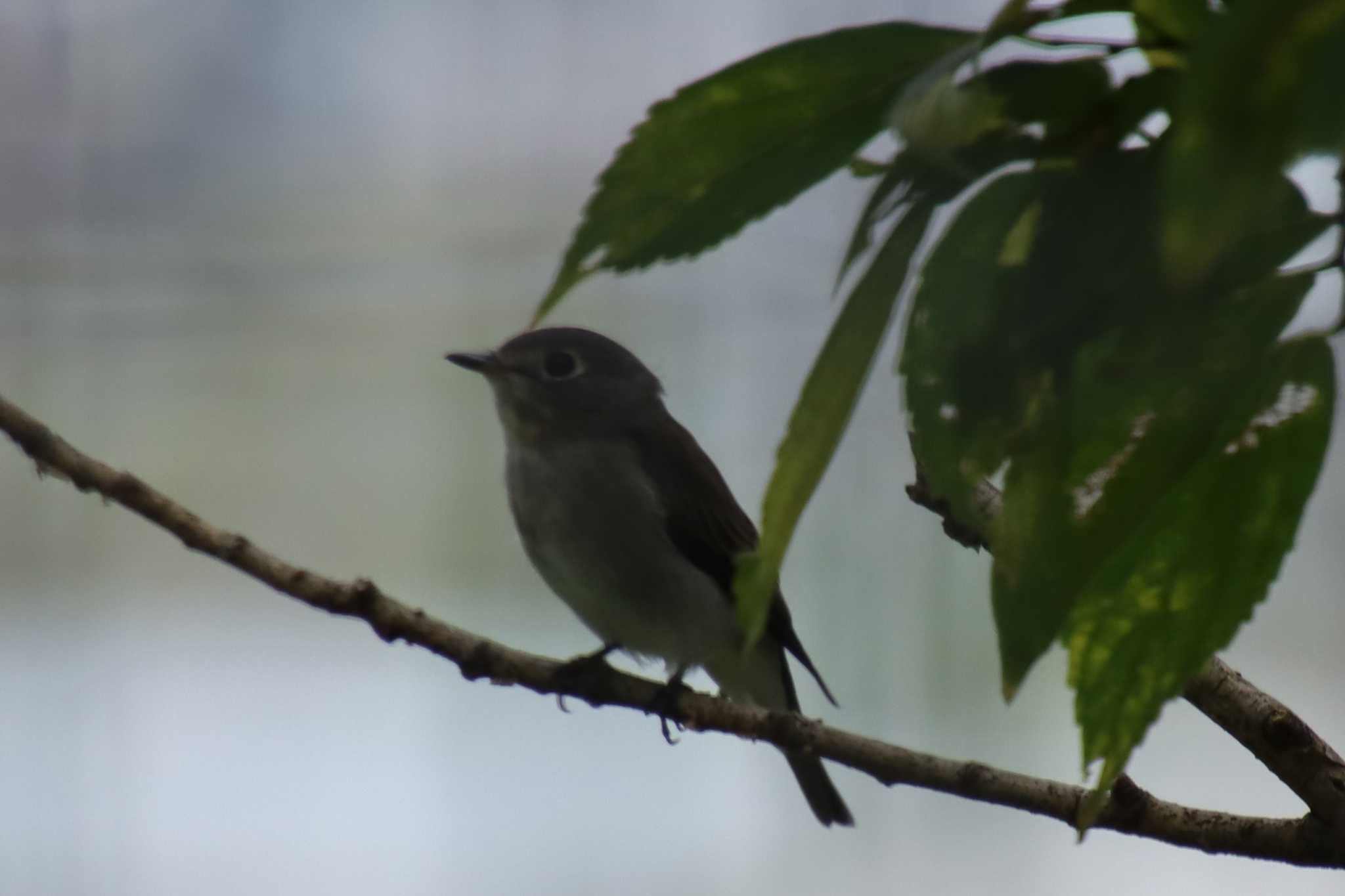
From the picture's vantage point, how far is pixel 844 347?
1.74ft

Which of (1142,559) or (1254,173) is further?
(1142,559)

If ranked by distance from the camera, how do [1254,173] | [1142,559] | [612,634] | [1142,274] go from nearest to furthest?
1. [1254,173]
2. [1142,274]
3. [1142,559]
4. [612,634]

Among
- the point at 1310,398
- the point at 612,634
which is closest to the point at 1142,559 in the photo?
the point at 1310,398

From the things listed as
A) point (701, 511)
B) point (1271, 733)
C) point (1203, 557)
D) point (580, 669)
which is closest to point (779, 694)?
point (701, 511)

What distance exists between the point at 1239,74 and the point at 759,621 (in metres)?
0.29

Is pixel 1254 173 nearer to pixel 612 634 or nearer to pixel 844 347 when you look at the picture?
pixel 844 347

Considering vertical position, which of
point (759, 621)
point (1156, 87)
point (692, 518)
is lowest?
point (759, 621)

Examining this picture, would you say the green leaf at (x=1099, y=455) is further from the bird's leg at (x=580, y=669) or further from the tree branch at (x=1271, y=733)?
the bird's leg at (x=580, y=669)

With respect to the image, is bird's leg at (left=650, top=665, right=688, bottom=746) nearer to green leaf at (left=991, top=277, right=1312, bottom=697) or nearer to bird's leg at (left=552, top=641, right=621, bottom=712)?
bird's leg at (left=552, top=641, right=621, bottom=712)

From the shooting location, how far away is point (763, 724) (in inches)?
58.9

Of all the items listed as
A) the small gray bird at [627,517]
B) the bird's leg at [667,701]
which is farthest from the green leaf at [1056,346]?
the small gray bird at [627,517]

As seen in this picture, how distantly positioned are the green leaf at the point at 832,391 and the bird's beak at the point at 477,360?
7.22 ft

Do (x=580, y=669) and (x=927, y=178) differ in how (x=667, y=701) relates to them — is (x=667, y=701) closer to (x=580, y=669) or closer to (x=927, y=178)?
(x=580, y=669)

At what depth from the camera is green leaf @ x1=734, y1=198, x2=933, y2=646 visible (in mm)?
529
